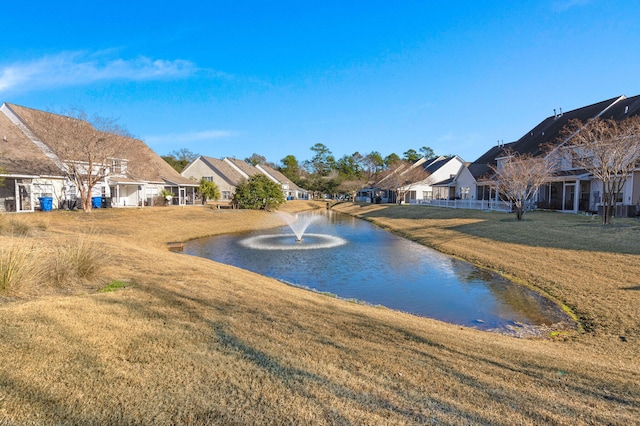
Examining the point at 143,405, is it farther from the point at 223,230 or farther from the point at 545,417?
the point at 223,230

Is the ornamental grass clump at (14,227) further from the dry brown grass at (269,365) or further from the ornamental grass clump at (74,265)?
the dry brown grass at (269,365)

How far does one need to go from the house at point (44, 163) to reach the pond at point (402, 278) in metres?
12.8

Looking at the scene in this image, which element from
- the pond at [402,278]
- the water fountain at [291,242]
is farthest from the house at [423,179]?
the pond at [402,278]

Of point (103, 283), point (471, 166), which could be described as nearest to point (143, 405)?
point (103, 283)

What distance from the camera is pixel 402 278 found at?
45.5 ft

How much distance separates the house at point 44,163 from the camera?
85.6 ft

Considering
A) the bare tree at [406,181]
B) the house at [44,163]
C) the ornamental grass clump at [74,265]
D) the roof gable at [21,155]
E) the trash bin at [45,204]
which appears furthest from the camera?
the bare tree at [406,181]

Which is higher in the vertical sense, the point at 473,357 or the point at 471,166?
the point at 471,166

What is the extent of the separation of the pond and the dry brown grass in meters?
1.96

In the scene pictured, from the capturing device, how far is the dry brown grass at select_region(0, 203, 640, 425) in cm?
332

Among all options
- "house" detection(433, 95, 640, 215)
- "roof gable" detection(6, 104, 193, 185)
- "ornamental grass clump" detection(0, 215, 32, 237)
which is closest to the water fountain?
"ornamental grass clump" detection(0, 215, 32, 237)

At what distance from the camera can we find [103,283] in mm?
7637

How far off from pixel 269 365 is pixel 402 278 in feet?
33.8

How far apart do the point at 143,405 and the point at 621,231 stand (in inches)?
814
